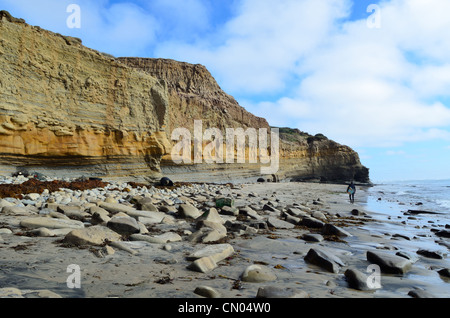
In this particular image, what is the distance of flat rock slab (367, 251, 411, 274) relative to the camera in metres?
2.85

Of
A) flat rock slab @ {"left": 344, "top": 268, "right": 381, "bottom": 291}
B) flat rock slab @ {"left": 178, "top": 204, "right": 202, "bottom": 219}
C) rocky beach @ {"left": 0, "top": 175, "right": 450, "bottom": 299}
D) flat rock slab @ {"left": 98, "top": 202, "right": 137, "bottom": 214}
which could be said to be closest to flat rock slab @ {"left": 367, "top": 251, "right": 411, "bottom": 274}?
rocky beach @ {"left": 0, "top": 175, "right": 450, "bottom": 299}

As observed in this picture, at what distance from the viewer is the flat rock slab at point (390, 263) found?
2.85 metres

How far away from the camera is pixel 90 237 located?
3215 millimetres

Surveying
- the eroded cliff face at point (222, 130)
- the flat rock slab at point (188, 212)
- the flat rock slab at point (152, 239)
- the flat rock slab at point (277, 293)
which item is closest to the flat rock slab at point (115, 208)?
the flat rock slab at point (188, 212)

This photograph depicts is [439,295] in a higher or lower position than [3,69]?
lower

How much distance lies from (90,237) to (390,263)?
3468 mm

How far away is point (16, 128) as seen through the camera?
36.1 ft

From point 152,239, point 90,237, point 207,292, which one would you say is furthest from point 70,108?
point 207,292

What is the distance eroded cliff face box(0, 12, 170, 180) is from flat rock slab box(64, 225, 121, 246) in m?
10.3

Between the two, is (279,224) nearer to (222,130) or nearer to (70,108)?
(70,108)

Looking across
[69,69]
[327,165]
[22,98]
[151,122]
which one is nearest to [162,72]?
[151,122]

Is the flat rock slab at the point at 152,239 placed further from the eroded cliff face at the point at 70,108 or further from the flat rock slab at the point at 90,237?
the eroded cliff face at the point at 70,108

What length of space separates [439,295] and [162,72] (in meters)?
38.1

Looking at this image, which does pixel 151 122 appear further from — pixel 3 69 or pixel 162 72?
pixel 162 72
